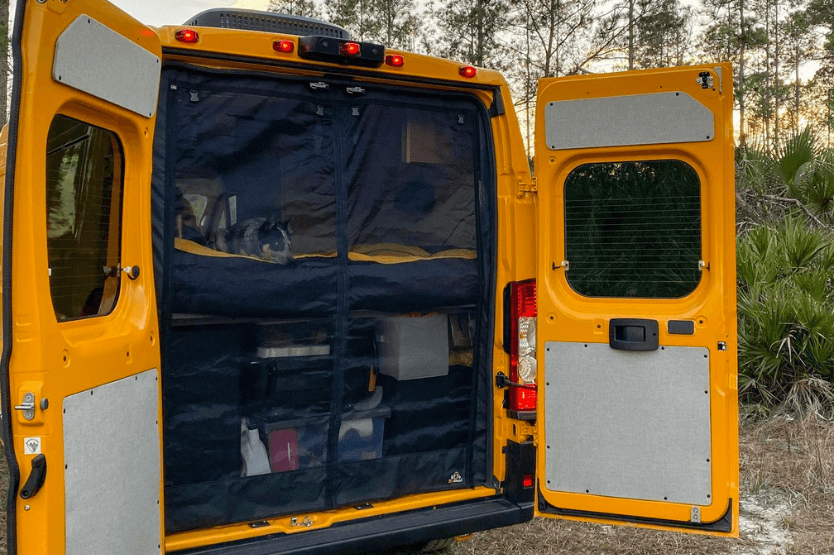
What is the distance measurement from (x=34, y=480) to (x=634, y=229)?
258 centimetres

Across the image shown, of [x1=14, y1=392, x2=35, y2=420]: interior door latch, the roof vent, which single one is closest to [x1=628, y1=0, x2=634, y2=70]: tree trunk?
the roof vent

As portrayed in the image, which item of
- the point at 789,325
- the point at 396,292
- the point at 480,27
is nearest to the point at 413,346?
the point at 396,292

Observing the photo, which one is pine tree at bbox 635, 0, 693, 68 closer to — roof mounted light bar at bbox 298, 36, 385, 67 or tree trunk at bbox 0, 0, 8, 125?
tree trunk at bbox 0, 0, 8, 125

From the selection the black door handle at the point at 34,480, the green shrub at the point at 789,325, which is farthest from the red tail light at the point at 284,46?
the green shrub at the point at 789,325

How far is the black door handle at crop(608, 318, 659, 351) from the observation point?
10.7 ft

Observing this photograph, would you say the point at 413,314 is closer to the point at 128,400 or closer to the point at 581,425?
the point at 581,425

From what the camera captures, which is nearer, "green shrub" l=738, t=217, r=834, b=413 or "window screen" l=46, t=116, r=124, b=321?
"window screen" l=46, t=116, r=124, b=321

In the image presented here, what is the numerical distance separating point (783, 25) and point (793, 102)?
5.73 metres

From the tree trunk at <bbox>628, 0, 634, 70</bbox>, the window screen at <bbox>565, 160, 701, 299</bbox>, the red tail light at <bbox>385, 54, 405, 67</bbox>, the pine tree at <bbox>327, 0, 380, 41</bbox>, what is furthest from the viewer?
the pine tree at <bbox>327, 0, 380, 41</bbox>

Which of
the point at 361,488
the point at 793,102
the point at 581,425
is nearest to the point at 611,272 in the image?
the point at 581,425

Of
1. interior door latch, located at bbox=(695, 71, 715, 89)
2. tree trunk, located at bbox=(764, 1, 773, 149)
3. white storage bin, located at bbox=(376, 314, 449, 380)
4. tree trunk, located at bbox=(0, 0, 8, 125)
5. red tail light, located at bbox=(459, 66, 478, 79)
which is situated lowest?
white storage bin, located at bbox=(376, 314, 449, 380)

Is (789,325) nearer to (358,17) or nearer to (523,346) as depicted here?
(523,346)

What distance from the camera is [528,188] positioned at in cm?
341

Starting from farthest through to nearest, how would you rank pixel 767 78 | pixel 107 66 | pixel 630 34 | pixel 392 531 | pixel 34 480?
pixel 767 78, pixel 630 34, pixel 392 531, pixel 107 66, pixel 34 480
